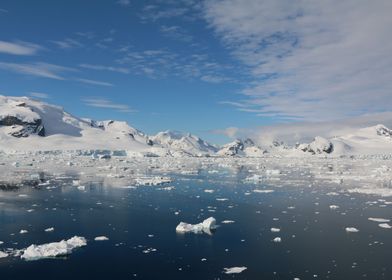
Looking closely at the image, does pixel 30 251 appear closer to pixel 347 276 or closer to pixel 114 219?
pixel 114 219

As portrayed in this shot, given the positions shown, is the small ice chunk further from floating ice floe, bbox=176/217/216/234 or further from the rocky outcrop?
the rocky outcrop

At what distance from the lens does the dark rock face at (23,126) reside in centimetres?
13738

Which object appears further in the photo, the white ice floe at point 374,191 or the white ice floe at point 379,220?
the white ice floe at point 374,191

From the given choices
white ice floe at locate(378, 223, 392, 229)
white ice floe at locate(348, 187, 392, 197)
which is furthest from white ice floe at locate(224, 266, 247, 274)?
white ice floe at locate(348, 187, 392, 197)

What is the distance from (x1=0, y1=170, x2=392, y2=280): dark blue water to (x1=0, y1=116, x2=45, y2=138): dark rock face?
113 meters

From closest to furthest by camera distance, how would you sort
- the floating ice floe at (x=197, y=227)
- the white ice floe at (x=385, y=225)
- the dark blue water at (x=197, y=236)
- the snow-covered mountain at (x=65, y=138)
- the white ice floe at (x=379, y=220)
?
1. the dark blue water at (x=197, y=236)
2. the floating ice floe at (x=197, y=227)
3. the white ice floe at (x=385, y=225)
4. the white ice floe at (x=379, y=220)
5. the snow-covered mountain at (x=65, y=138)

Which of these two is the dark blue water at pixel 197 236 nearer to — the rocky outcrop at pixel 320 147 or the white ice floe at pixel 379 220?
the white ice floe at pixel 379 220

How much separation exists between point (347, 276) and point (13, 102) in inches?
6263

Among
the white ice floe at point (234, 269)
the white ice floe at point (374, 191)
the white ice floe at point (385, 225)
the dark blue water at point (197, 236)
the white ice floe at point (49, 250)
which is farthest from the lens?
the white ice floe at point (374, 191)

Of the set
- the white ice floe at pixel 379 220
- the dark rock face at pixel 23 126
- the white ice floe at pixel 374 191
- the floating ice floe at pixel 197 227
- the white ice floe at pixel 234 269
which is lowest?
the white ice floe at pixel 234 269

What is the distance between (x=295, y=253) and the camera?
16.3m

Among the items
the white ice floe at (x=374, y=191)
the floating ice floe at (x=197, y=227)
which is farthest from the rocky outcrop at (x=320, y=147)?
the floating ice floe at (x=197, y=227)

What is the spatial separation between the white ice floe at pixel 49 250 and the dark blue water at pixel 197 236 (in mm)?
365

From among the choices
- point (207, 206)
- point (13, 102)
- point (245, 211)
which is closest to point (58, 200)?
point (207, 206)
